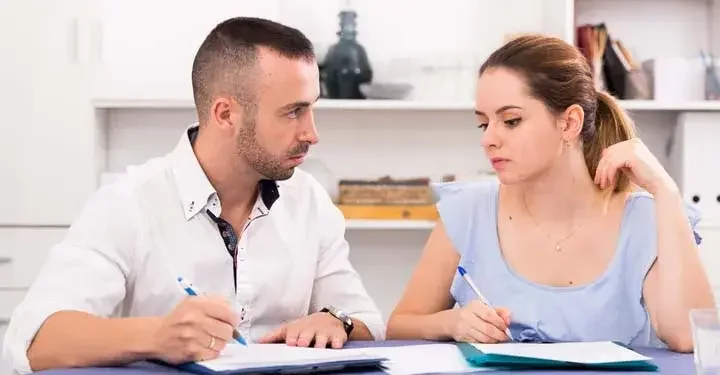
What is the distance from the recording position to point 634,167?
71.1 inches

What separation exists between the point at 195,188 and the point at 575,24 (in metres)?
1.97

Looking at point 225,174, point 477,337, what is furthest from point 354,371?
point 225,174

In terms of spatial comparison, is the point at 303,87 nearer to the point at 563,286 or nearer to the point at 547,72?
the point at 547,72

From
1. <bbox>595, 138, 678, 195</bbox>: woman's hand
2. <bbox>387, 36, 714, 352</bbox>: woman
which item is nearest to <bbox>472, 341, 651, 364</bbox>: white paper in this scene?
<bbox>387, 36, 714, 352</bbox>: woman

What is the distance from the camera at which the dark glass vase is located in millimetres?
3301

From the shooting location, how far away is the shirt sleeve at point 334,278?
2.01m

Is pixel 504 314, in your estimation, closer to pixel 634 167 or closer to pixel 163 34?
pixel 634 167

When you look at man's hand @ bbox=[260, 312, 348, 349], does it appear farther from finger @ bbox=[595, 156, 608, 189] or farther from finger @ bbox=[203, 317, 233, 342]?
finger @ bbox=[595, 156, 608, 189]

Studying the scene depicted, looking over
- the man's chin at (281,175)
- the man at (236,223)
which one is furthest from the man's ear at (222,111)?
the man's chin at (281,175)

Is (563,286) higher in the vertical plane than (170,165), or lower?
lower

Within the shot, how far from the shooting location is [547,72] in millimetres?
1900

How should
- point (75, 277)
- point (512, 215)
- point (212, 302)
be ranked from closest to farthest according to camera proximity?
point (212, 302)
point (75, 277)
point (512, 215)

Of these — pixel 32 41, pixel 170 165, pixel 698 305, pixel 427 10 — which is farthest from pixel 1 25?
pixel 698 305

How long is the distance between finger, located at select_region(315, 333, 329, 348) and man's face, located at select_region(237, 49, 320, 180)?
357 millimetres
